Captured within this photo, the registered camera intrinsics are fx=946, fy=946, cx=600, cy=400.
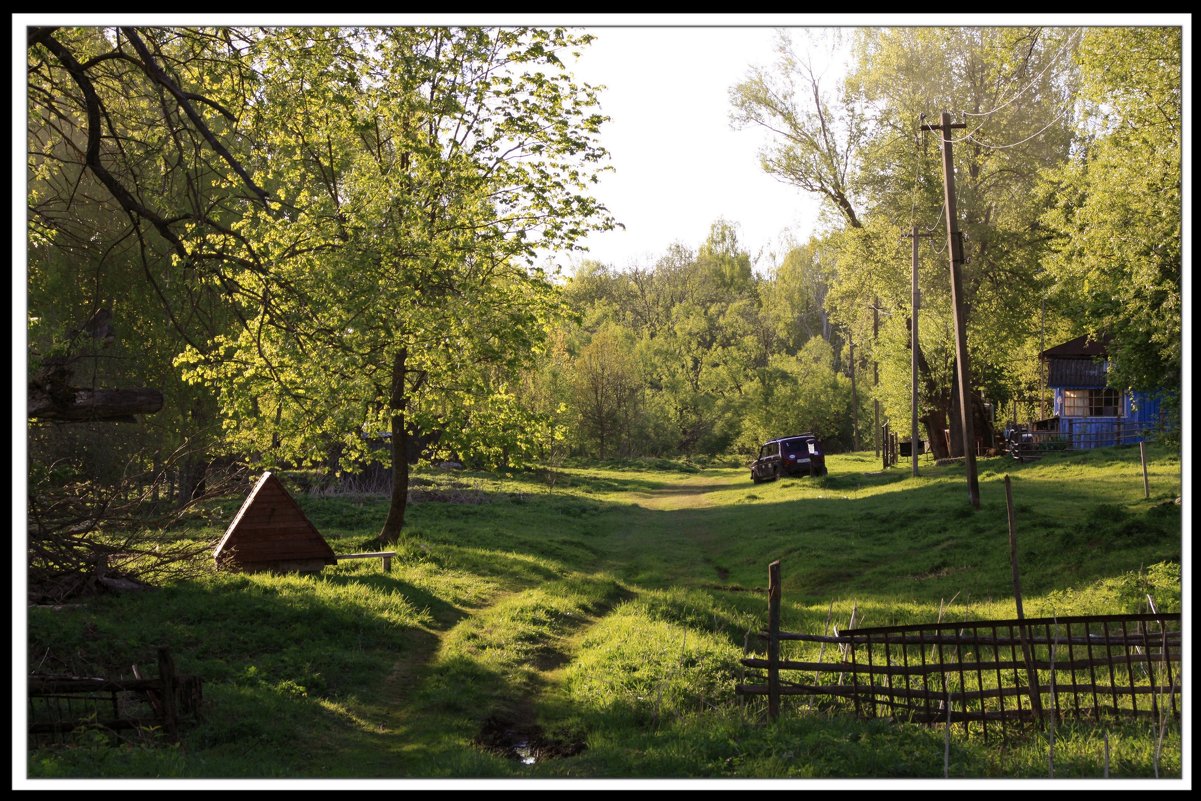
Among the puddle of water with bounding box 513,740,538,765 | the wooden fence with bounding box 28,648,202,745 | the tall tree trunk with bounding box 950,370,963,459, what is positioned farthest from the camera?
the tall tree trunk with bounding box 950,370,963,459

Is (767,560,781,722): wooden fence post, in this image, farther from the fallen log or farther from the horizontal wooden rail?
the horizontal wooden rail

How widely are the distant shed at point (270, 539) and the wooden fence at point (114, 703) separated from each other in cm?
667

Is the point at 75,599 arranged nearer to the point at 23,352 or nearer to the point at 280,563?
the point at 280,563

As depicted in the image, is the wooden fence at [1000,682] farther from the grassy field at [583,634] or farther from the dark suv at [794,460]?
the dark suv at [794,460]

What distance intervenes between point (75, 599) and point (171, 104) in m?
6.75

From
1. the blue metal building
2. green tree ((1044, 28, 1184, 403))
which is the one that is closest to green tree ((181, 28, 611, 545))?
green tree ((1044, 28, 1184, 403))

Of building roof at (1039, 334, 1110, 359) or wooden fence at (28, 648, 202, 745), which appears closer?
wooden fence at (28, 648, 202, 745)

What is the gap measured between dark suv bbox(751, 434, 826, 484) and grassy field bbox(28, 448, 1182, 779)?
14235 mm

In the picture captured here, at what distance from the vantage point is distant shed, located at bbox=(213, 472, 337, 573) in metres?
15.0

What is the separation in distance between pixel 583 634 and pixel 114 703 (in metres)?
6.67

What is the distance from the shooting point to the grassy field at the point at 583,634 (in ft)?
24.5

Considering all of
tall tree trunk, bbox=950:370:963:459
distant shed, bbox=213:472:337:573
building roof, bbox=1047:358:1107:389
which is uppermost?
building roof, bbox=1047:358:1107:389

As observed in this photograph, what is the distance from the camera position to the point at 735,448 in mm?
64875
